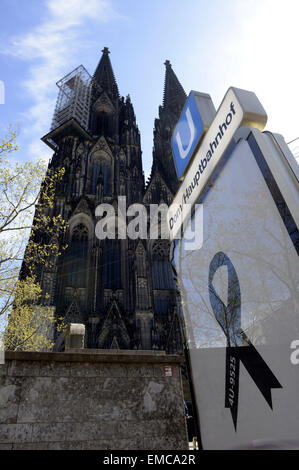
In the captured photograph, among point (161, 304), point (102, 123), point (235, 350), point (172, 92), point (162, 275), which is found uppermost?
point (172, 92)

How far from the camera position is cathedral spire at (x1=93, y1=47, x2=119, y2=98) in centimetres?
3468

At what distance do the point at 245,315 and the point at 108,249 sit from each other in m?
19.7

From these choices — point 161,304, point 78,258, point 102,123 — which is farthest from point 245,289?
point 102,123

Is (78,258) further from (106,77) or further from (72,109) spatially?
(106,77)

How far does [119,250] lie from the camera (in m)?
21.8

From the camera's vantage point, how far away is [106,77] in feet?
121

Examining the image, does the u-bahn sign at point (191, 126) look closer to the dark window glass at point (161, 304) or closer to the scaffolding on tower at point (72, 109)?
the dark window glass at point (161, 304)

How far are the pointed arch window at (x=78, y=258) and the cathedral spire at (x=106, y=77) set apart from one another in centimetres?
1822

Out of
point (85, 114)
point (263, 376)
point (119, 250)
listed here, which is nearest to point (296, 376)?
point (263, 376)

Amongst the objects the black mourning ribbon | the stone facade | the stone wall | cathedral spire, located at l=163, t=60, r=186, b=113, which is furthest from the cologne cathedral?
the black mourning ribbon

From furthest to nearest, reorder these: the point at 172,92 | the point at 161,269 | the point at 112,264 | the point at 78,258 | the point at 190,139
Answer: the point at 172,92, the point at 161,269, the point at 78,258, the point at 112,264, the point at 190,139

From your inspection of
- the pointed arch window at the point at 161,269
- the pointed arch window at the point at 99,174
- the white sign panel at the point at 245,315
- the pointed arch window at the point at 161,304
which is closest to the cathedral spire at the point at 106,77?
the pointed arch window at the point at 99,174
